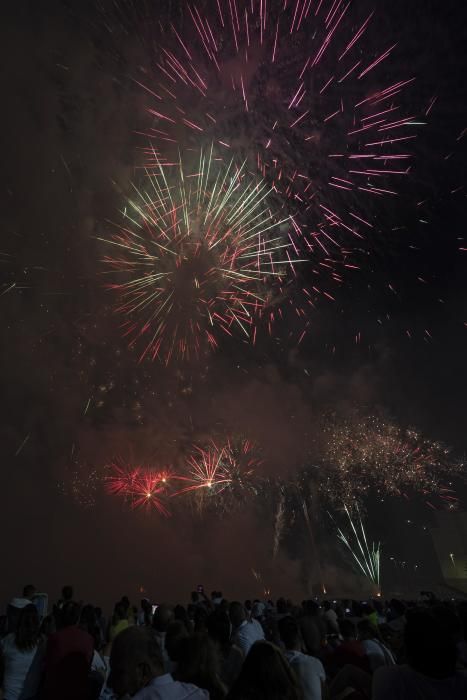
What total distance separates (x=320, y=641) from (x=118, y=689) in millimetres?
4685

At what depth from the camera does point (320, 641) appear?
671 cm

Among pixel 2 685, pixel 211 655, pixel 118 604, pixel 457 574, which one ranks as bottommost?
pixel 2 685

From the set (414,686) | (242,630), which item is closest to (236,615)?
(242,630)

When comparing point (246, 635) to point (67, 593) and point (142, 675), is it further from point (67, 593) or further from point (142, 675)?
point (67, 593)

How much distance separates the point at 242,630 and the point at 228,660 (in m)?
1.01

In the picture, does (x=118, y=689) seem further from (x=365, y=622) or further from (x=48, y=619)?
(x=48, y=619)

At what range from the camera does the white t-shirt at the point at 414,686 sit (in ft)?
8.66

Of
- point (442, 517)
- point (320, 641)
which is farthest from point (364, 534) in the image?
point (320, 641)

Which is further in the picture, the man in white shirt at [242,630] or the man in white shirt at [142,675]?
the man in white shirt at [242,630]

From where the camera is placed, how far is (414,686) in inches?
106

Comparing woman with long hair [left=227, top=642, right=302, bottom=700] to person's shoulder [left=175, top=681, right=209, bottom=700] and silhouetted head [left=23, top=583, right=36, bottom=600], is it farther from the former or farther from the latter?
silhouetted head [left=23, top=583, right=36, bottom=600]

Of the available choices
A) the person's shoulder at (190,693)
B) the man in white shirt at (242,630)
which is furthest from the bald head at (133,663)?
the man in white shirt at (242,630)

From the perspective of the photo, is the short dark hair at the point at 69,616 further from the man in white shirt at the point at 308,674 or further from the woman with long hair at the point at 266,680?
the woman with long hair at the point at 266,680

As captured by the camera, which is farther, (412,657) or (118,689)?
(118,689)
